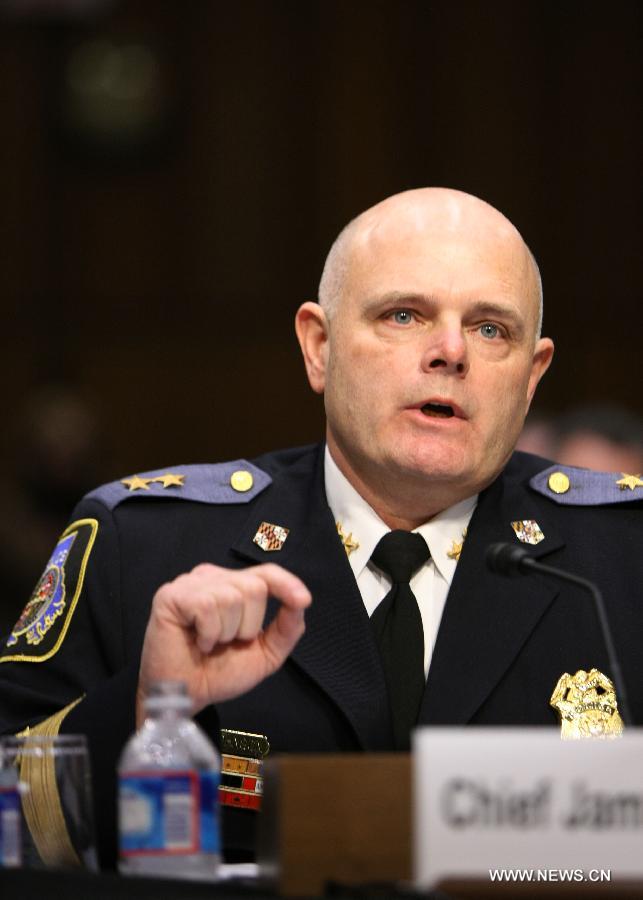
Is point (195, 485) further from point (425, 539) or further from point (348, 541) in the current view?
point (425, 539)

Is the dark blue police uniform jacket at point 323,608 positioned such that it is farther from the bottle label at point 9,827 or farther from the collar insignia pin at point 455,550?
the bottle label at point 9,827

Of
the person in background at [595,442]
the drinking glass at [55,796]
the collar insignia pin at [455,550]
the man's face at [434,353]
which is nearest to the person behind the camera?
the drinking glass at [55,796]

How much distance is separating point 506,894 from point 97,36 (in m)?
5.83

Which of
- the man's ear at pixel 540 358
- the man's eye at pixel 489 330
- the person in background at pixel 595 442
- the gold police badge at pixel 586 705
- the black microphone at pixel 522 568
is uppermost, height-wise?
the person in background at pixel 595 442

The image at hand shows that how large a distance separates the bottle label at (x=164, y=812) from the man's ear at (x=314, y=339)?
1204 millimetres

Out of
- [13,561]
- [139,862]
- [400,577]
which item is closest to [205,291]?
[13,561]

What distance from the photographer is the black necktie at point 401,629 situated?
2.46 m

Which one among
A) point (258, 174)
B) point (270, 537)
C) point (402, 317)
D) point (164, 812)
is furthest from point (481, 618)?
point (258, 174)

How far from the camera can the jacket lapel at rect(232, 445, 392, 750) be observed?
2432mm

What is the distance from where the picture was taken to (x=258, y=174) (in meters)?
6.77

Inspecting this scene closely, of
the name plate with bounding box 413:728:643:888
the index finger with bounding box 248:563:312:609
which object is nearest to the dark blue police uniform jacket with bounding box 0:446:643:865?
the index finger with bounding box 248:563:312:609

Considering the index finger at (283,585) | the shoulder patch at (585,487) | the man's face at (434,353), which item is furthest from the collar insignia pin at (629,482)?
the index finger at (283,585)

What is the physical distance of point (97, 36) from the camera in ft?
22.5

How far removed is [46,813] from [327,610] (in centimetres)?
70
